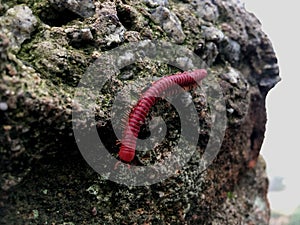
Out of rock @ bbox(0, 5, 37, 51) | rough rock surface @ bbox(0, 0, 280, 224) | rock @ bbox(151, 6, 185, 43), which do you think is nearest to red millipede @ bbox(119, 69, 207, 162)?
rough rock surface @ bbox(0, 0, 280, 224)

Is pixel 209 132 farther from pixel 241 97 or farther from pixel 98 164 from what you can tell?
pixel 98 164

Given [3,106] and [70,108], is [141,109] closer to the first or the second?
[70,108]

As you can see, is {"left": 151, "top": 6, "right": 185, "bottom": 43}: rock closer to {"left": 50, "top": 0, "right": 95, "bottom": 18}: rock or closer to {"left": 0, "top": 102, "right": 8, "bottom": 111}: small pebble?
{"left": 50, "top": 0, "right": 95, "bottom": 18}: rock

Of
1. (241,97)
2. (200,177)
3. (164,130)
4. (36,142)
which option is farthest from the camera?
(241,97)

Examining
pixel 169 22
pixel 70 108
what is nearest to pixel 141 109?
pixel 70 108

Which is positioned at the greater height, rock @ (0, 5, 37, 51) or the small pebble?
rock @ (0, 5, 37, 51)

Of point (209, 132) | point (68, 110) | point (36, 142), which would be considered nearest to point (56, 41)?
point (68, 110)

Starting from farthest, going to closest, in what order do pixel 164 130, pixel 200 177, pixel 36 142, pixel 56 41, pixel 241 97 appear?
pixel 241 97 < pixel 200 177 < pixel 164 130 < pixel 56 41 < pixel 36 142
